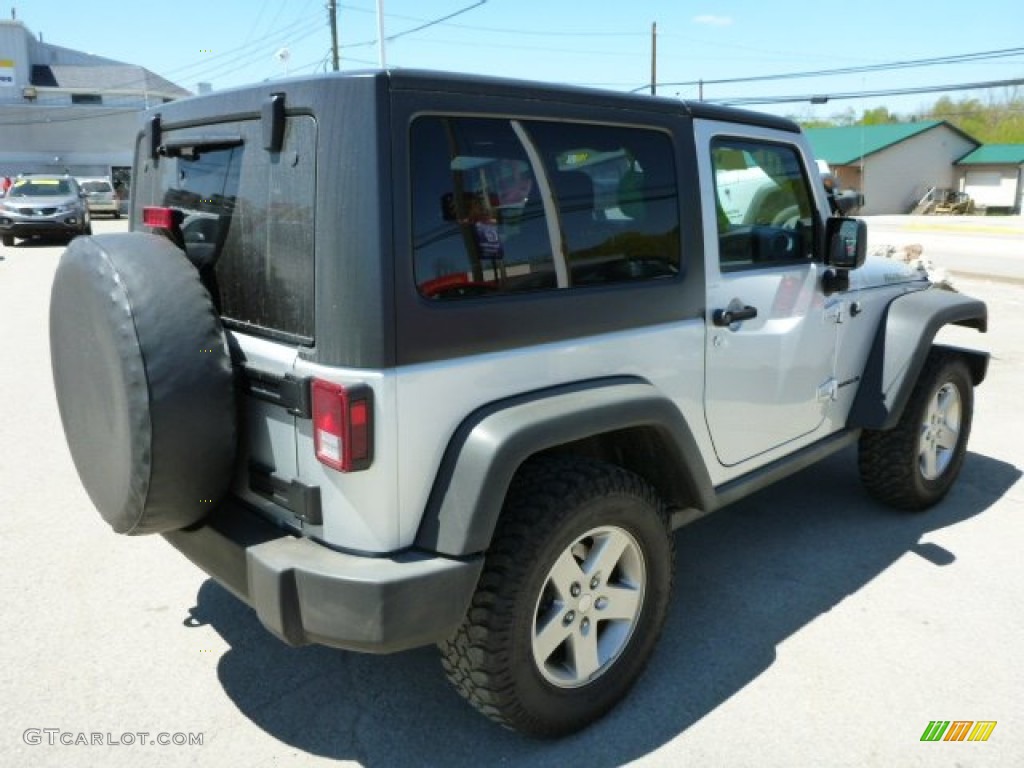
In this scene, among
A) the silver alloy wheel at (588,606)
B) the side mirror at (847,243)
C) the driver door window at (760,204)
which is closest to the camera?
the silver alloy wheel at (588,606)

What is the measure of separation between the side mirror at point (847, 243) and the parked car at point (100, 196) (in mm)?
31721

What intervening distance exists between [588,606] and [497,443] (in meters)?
0.74

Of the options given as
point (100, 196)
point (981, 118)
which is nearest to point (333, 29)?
point (100, 196)

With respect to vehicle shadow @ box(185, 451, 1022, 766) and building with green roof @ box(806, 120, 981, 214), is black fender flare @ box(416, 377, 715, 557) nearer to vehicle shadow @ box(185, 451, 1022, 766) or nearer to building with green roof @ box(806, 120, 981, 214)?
vehicle shadow @ box(185, 451, 1022, 766)

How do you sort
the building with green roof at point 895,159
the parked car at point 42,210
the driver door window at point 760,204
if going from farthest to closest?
the building with green roof at point 895,159 → the parked car at point 42,210 → the driver door window at point 760,204

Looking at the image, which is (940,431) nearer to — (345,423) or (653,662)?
(653,662)

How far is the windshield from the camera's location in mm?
19969

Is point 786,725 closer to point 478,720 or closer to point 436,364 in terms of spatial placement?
point 478,720

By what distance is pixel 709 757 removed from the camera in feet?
8.30

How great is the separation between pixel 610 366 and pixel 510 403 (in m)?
0.47

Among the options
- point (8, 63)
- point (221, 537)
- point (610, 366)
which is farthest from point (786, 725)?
point (8, 63)

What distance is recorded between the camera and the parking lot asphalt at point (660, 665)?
258 cm

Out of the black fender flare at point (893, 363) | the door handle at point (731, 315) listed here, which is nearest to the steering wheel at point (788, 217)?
the door handle at point (731, 315)

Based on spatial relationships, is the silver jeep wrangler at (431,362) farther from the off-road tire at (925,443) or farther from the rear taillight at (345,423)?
the off-road tire at (925,443)
